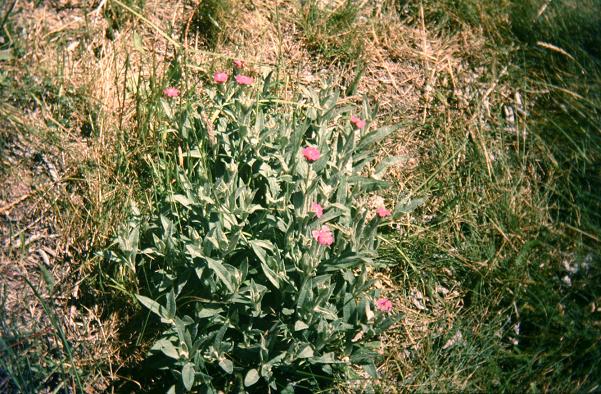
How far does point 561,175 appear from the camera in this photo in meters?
2.63

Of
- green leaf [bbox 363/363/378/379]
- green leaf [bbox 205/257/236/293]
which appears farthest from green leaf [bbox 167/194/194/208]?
green leaf [bbox 363/363/378/379]

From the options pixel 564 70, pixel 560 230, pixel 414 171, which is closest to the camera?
pixel 560 230

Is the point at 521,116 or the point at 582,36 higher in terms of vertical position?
the point at 582,36

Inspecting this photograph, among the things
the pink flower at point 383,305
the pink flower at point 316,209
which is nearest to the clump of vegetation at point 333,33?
the pink flower at point 316,209

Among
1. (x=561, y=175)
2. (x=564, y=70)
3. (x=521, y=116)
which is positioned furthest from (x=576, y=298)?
(x=564, y=70)

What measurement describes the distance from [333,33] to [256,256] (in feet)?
5.04

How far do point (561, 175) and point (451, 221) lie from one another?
0.59 metres

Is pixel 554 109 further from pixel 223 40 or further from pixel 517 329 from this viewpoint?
pixel 223 40

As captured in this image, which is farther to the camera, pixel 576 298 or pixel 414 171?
pixel 414 171

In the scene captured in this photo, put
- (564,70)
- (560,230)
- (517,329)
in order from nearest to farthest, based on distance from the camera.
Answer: (517,329)
(560,230)
(564,70)

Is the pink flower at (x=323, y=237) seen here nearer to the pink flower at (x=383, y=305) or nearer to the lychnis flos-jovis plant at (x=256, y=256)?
the lychnis flos-jovis plant at (x=256, y=256)

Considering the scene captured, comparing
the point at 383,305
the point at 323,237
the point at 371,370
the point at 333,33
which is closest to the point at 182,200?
the point at 323,237

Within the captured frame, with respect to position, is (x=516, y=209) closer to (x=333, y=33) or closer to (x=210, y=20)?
(x=333, y=33)

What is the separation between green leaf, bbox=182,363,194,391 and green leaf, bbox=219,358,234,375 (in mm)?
107
